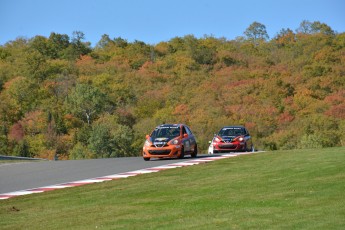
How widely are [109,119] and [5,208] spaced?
76262 mm

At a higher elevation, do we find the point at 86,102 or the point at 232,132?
the point at 86,102

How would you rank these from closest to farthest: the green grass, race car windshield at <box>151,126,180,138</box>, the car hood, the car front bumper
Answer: the green grass, the car front bumper, the car hood, race car windshield at <box>151,126,180,138</box>

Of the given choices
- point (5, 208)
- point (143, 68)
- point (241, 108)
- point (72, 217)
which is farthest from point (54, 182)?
point (143, 68)

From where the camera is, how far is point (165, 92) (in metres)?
108

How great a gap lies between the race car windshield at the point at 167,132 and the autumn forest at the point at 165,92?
39991mm

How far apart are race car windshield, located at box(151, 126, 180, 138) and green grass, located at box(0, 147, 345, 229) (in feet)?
29.7

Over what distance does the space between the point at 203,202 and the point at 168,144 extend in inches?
581

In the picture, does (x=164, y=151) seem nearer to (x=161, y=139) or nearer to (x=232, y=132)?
(x=161, y=139)

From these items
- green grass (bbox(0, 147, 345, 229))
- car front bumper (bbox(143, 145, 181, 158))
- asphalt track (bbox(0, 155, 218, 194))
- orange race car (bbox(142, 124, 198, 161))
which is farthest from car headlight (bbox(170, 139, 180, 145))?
green grass (bbox(0, 147, 345, 229))

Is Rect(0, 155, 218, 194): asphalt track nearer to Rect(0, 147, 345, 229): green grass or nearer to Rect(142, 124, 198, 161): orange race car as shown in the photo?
Rect(142, 124, 198, 161): orange race car

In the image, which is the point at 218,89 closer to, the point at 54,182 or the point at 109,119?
the point at 109,119

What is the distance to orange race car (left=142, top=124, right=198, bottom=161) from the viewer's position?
28266mm

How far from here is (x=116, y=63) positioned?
130 meters

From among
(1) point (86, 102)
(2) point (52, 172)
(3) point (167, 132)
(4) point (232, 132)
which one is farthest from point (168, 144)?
(1) point (86, 102)
